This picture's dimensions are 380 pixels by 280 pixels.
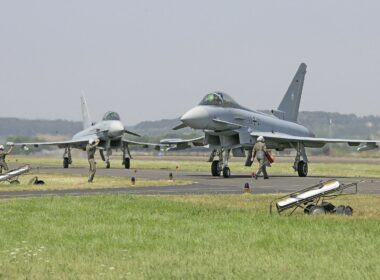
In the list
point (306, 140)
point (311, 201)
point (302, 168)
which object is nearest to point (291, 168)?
point (306, 140)

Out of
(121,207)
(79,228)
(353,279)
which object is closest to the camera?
(353,279)

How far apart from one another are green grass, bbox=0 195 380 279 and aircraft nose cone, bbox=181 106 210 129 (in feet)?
64.3

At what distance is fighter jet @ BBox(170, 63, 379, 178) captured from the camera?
39.8 metres

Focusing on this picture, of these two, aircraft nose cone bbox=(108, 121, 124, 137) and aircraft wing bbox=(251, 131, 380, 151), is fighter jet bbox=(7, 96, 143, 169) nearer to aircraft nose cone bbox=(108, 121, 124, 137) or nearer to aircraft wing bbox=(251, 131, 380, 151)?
aircraft nose cone bbox=(108, 121, 124, 137)

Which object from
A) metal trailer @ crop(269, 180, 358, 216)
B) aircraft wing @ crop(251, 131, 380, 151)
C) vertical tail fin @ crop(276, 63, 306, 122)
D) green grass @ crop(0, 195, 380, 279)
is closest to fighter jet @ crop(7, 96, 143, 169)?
vertical tail fin @ crop(276, 63, 306, 122)

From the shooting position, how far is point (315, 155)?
118 m

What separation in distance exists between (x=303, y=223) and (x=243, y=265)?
15.5 ft

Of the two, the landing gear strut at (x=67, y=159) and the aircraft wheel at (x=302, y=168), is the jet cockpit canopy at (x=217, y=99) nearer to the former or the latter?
the aircraft wheel at (x=302, y=168)

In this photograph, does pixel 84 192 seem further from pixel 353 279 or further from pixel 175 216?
pixel 353 279

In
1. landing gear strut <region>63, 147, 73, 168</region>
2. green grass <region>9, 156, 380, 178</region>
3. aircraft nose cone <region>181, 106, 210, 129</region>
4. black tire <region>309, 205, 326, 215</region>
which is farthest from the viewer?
landing gear strut <region>63, 147, 73, 168</region>

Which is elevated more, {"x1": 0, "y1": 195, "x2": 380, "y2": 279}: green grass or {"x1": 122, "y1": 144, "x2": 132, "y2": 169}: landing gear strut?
{"x1": 0, "y1": 195, "x2": 380, "y2": 279}: green grass

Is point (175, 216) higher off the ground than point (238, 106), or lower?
lower

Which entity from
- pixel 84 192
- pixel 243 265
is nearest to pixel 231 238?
pixel 243 265

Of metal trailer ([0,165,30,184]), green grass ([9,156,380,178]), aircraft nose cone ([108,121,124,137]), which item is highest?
aircraft nose cone ([108,121,124,137])
